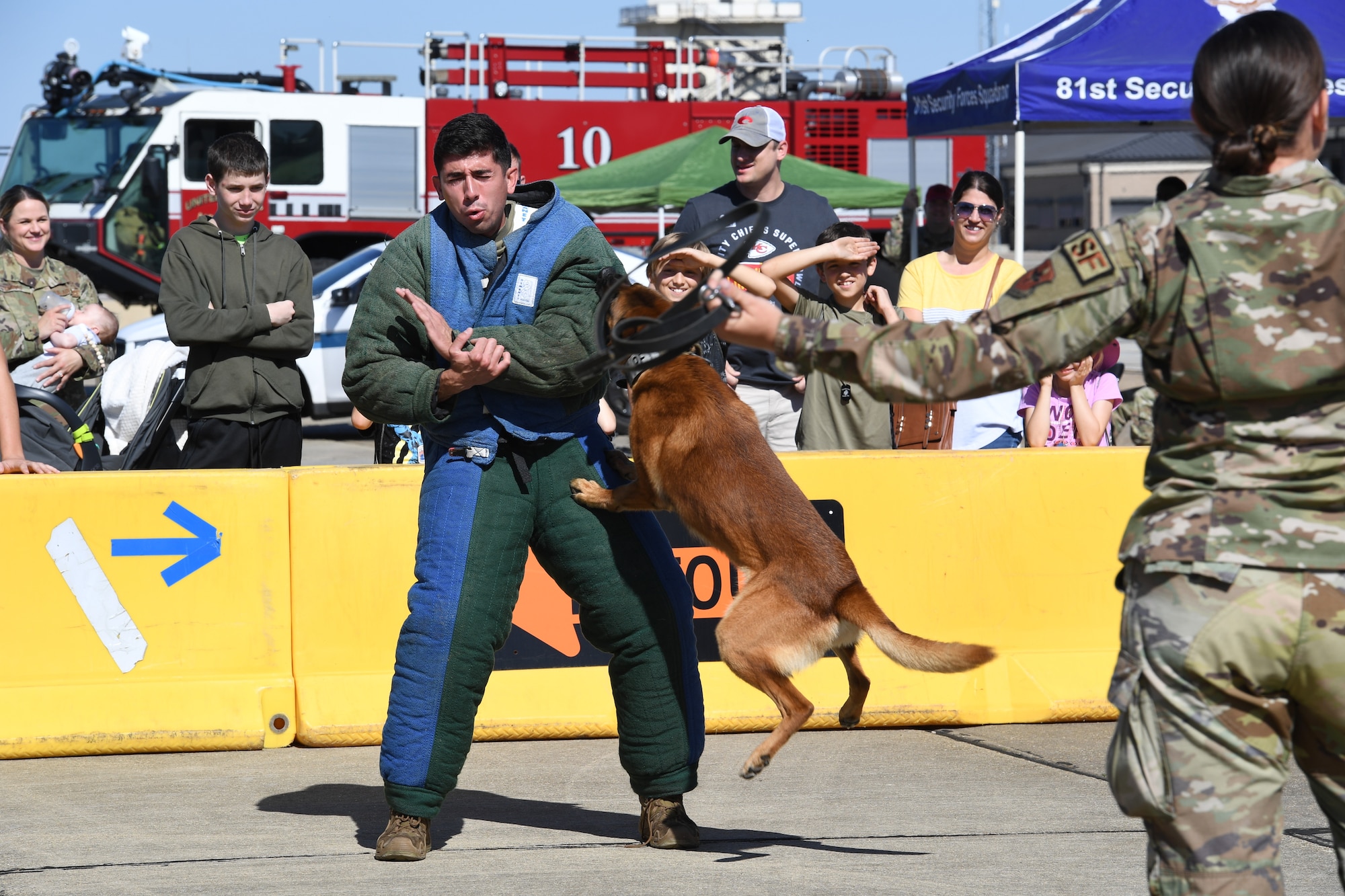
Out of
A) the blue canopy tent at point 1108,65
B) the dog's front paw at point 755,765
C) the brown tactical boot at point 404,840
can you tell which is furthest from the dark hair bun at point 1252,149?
the blue canopy tent at point 1108,65

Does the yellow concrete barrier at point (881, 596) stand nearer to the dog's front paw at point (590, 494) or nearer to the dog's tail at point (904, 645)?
the dog's front paw at point (590, 494)

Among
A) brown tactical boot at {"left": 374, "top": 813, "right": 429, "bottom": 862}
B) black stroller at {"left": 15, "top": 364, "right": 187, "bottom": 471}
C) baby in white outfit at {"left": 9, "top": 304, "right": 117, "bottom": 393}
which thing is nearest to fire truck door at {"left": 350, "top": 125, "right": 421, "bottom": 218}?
black stroller at {"left": 15, "top": 364, "right": 187, "bottom": 471}

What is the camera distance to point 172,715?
5.46 meters

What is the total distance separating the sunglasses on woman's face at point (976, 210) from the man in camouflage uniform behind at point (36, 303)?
4086mm

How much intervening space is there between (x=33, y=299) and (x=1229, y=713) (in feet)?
19.4

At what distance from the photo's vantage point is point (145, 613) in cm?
549

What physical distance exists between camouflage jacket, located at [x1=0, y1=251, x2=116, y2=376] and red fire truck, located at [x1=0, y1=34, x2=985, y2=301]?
409 inches

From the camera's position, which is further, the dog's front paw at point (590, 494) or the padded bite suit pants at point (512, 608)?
the dog's front paw at point (590, 494)

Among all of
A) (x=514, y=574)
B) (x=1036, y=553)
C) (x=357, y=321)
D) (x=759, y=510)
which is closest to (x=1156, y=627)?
(x=759, y=510)

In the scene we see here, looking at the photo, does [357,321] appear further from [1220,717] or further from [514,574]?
[1220,717]

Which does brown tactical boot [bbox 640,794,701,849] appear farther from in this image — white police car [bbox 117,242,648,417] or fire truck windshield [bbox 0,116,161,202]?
fire truck windshield [bbox 0,116,161,202]

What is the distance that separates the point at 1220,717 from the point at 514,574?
7.80ft

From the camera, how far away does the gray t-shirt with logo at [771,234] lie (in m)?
6.92

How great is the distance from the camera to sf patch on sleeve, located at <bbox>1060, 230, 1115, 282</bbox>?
2439mm
